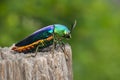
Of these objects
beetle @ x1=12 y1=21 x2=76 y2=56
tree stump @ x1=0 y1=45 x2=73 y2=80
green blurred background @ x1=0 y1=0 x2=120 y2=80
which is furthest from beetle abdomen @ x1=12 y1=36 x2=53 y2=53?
green blurred background @ x1=0 y1=0 x2=120 y2=80

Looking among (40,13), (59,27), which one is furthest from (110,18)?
(59,27)

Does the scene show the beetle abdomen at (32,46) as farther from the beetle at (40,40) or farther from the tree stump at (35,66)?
the tree stump at (35,66)

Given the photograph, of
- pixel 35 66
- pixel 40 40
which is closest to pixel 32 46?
pixel 40 40

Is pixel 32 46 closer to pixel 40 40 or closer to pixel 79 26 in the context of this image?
pixel 40 40

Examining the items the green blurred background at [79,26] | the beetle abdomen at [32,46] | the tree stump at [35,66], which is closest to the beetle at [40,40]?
the beetle abdomen at [32,46]

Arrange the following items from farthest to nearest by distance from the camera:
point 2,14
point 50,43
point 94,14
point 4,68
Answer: point 94,14, point 2,14, point 50,43, point 4,68

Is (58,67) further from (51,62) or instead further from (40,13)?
(40,13)

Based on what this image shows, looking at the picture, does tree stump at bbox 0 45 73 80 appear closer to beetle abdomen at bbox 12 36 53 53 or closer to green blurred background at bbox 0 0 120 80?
beetle abdomen at bbox 12 36 53 53
